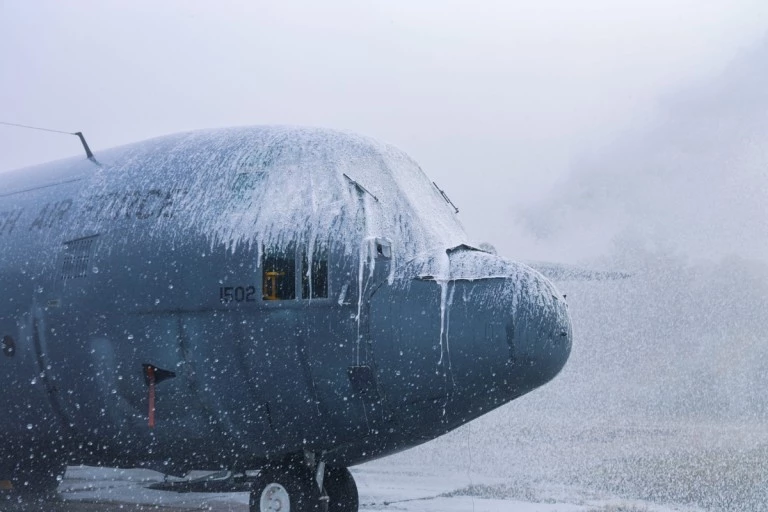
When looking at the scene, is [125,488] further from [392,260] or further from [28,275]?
[392,260]

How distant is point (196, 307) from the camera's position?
620 cm

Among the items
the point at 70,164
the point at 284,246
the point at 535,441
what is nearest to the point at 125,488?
the point at 70,164

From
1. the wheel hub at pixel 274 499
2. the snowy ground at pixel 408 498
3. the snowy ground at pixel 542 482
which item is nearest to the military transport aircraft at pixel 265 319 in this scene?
the wheel hub at pixel 274 499

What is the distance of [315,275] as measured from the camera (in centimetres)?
602

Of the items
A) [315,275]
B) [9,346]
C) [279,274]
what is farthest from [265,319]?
[9,346]

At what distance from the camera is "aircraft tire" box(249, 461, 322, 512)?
20.3 ft

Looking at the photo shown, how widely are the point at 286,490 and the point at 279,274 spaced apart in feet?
5.13

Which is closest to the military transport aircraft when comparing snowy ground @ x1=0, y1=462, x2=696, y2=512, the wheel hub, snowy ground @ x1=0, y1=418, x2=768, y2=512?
the wheel hub

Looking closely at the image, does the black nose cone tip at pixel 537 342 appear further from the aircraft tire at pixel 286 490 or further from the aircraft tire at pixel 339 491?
the aircraft tire at pixel 339 491

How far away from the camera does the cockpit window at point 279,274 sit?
605 cm

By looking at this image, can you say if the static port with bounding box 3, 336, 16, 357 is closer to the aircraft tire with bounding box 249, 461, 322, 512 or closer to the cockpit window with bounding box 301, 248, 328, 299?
the aircraft tire with bounding box 249, 461, 322, 512

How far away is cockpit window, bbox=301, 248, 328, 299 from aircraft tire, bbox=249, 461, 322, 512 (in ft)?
4.34

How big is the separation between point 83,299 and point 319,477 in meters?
2.25

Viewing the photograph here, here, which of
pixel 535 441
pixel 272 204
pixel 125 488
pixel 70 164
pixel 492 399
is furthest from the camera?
pixel 535 441
